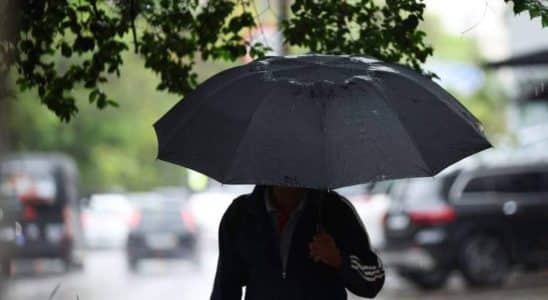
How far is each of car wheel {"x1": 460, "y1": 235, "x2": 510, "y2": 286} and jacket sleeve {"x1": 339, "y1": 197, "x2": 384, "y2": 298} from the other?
48.1 ft

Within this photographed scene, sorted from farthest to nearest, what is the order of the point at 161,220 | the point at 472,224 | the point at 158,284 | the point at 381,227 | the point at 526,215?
1. the point at 161,220
2. the point at 158,284
3. the point at 381,227
4. the point at 526,215
5. the point at 472,224

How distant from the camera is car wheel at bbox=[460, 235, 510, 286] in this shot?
1938 cm

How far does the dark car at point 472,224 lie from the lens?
19.3 meters

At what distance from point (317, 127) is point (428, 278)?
15.6 m

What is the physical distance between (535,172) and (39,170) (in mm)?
10768

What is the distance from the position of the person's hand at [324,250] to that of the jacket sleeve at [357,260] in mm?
56

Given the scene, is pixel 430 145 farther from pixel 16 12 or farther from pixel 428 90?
pixel 16 12

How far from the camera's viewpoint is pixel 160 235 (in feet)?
94.3

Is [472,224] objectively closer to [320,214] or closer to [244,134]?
[320,214]

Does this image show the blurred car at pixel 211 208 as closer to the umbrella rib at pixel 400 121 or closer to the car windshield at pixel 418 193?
the car windshield at pixel 418 193

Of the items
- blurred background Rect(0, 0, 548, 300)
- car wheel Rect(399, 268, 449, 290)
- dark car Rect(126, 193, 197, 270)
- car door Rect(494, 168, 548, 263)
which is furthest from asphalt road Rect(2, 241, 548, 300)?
car door Rect(494, 168, 548, 263)

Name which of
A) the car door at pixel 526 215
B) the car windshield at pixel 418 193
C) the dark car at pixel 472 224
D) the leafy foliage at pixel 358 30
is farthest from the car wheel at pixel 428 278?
the leafy foliage at pixel 358 30

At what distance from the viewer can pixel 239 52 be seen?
7012 millimetres

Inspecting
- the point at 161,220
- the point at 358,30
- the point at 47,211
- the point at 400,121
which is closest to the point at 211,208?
the point at 161,220
